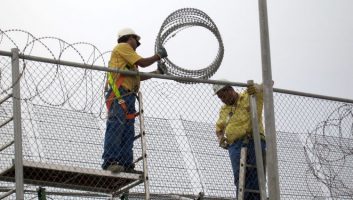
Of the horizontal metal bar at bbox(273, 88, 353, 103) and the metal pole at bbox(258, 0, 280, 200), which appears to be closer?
the metal pole at bbox(258, 0, 280, 200)

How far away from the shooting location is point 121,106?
11.5 metres

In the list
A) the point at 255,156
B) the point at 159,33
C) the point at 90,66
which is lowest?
the point at 255,156

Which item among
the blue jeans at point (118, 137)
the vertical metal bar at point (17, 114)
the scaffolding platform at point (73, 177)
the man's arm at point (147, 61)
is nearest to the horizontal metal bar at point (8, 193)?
the vertical metal bar at point (17, 114)

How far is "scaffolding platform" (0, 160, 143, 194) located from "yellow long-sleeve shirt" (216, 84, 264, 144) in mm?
1557

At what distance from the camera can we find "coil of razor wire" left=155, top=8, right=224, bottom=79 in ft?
40.3

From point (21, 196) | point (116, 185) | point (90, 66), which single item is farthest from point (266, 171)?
point (21, 196)

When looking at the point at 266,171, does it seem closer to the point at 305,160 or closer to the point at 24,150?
the point at 305,160

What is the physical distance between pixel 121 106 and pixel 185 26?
1661mm

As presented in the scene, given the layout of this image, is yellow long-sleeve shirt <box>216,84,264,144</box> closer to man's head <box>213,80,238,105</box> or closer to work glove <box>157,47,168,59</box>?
man's head <box>213,80,238,105</box>

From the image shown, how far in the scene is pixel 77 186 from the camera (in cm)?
1138

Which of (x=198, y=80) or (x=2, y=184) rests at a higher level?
(x=198, y=80)

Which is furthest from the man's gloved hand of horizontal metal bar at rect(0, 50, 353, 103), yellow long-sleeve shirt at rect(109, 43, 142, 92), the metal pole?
yellow long-sleeve shirt at rect(109, 43, 142, 92)

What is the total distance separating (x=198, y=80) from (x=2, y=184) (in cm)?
268

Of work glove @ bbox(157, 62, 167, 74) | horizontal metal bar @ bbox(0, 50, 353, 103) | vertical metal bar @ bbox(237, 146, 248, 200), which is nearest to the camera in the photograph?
horizontal metal bar @ bbox(0, 50, 353, 103)
